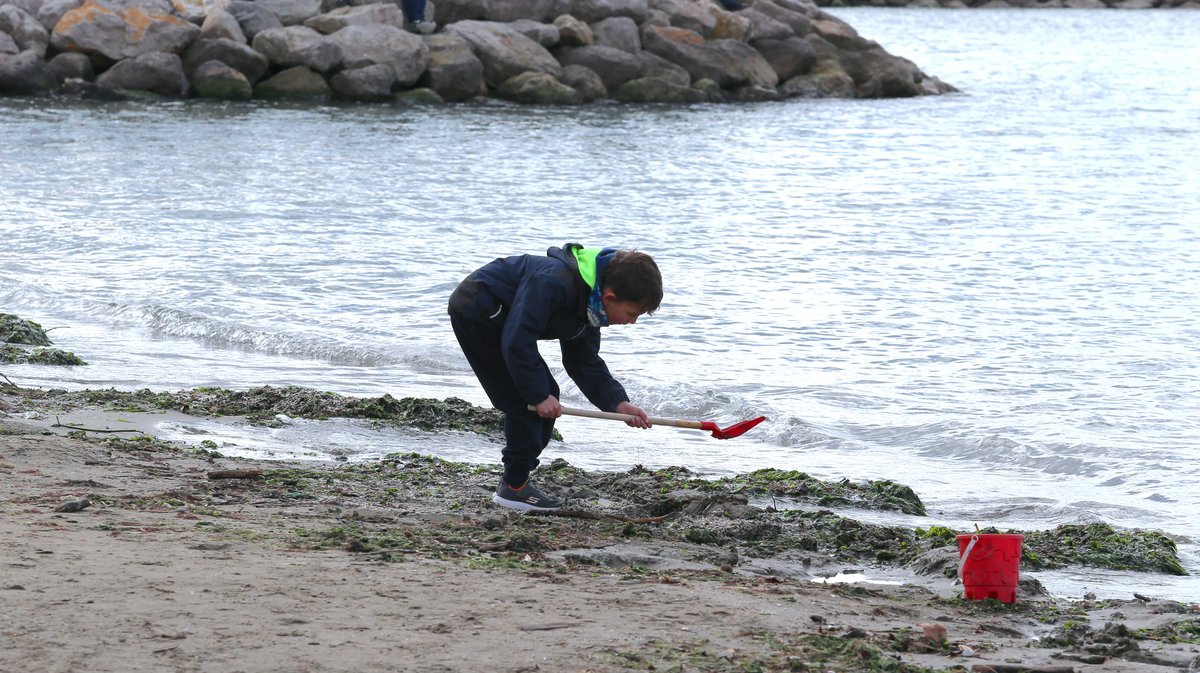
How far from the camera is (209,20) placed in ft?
79.6

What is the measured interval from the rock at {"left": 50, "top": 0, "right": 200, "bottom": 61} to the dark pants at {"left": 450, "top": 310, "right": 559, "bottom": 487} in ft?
68.2

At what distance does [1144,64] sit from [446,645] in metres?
38.4

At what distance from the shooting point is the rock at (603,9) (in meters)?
27.5

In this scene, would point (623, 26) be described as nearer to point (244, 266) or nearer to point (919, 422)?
point (244, 266)

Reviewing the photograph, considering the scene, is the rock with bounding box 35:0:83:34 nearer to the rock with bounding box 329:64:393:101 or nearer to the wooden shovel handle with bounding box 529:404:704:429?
the rock with bounding box 329:64:393:101

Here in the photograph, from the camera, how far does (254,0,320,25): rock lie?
25297mm

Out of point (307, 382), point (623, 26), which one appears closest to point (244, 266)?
point (307, 382)

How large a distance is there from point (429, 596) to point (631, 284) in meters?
1.42

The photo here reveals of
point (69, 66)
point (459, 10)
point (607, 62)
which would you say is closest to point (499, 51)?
point (459, 10)

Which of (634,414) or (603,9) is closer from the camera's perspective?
(634,414)

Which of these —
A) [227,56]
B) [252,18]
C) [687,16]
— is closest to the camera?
[227,56]

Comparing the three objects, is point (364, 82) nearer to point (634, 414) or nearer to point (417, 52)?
point (417, 52)

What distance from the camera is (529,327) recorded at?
4.81 meters

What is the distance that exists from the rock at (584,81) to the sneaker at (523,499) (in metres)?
21.6
